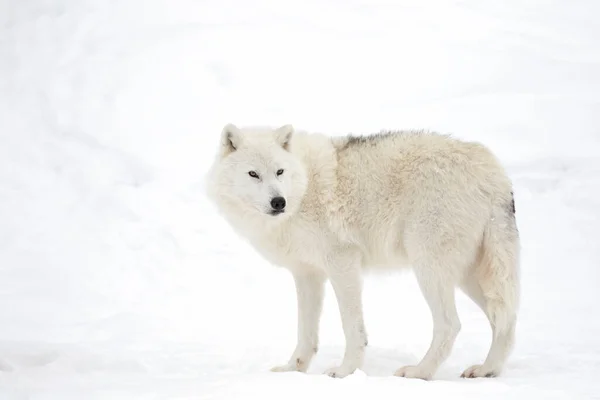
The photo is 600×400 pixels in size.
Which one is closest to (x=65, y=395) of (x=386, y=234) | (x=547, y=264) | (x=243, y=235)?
(x=243, y=235)

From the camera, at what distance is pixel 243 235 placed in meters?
6.32

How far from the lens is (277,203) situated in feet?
18.7

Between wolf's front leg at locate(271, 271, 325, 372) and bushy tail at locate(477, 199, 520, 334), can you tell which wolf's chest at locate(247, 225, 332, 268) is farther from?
bushy tail at locate(477, 199, 520, 334)

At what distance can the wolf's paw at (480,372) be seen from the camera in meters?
5.63

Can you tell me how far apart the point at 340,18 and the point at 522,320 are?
10.9m

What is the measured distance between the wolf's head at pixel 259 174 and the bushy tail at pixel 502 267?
62.8 inches

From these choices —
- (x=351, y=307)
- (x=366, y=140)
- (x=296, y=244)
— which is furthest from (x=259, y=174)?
(x=351, y=307)

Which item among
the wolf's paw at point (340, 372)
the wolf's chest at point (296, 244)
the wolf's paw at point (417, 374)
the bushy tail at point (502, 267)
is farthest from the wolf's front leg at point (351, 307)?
the bushy tail at point (502, 267)

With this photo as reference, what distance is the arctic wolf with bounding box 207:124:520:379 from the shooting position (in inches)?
222

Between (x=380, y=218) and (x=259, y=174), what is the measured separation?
42.4 inches

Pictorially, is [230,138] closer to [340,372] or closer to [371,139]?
[371,139]

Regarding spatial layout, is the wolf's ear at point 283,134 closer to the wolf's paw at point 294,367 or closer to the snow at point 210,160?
the snow at point 210,160

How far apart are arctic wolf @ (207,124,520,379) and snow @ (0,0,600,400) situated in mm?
624

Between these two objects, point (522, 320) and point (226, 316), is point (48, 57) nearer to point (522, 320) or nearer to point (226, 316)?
point (226, 316)
